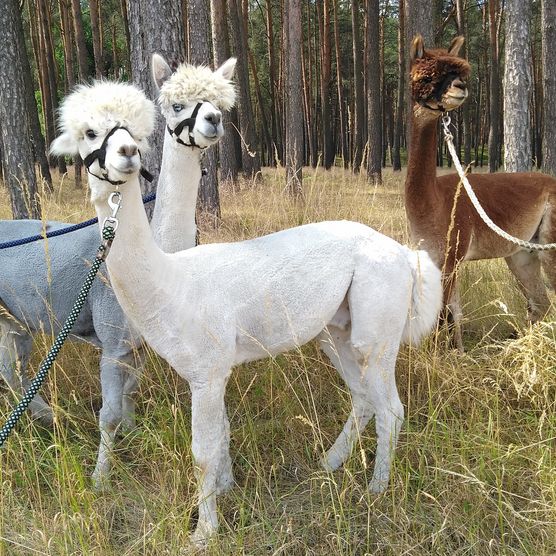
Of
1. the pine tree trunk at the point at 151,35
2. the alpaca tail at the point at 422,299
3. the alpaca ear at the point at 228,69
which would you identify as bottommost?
the alpaca tail at the point at 422,299

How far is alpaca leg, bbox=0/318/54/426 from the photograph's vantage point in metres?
2.99

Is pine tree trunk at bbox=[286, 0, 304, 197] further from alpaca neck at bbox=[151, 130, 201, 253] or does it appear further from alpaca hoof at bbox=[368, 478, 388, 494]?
alpaca hoof at bbox=[368, 478, 388, 494]

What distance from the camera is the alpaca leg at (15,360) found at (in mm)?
2986

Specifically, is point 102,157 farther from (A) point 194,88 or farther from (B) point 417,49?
(B) point 417,49

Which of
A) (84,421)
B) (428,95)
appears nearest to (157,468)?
(84,421)

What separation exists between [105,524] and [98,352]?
5.28 ft

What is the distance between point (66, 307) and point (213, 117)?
1.20 metres

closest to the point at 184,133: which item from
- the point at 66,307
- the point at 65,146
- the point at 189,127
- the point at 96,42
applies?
the point at 189,127

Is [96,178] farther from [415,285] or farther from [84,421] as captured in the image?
[84,421]

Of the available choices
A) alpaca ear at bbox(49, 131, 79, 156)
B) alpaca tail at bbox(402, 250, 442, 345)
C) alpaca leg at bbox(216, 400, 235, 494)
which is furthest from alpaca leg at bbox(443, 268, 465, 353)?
alpaca ear at bbox(49, 131, 79, 156)

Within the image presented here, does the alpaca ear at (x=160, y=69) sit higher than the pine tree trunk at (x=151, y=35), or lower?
lower

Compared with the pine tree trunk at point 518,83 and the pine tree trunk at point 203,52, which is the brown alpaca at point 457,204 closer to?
the pine tree trunk at point 518,83

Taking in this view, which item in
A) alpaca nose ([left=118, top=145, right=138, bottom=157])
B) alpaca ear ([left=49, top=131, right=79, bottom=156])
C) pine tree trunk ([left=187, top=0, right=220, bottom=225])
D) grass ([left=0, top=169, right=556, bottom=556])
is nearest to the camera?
alpaca nose ([left=118, top=145, right=138, bottom=157])

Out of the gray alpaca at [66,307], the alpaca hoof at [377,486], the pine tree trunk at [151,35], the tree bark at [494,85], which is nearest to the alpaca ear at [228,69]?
the gray alpaca at [66,307]
